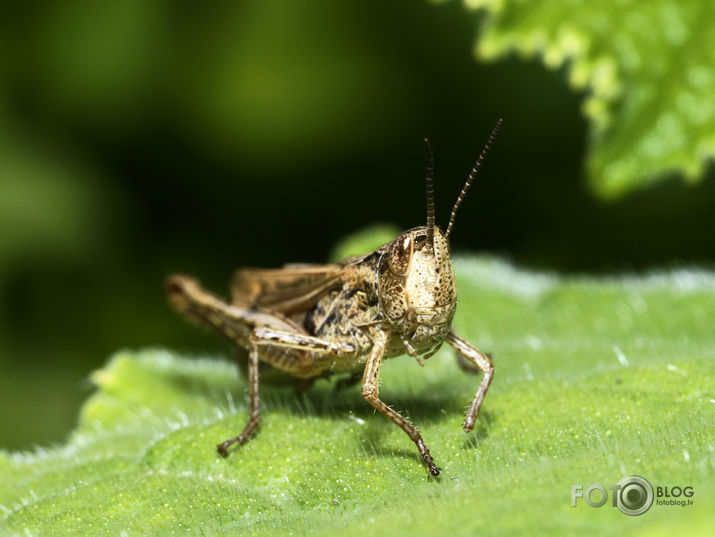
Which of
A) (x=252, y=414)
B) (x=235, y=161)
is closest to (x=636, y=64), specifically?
(x=252, y=414)

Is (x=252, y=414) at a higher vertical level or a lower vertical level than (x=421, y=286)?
lower

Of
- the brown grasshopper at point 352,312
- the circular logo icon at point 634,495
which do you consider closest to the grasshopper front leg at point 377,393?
the brown grasshopper at point 352,312

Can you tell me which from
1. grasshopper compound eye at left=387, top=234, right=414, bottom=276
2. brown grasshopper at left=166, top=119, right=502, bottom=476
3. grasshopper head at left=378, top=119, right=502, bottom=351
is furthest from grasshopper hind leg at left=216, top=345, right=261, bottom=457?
grasshopper compound eye at left=387, top=234, right=414, bottom=276

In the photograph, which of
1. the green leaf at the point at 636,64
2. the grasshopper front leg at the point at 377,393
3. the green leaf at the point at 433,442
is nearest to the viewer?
the green leaf at the point at 433,442

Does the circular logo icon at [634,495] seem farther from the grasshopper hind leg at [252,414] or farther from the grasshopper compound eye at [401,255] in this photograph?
the grasshopper hind leg at [252,414]

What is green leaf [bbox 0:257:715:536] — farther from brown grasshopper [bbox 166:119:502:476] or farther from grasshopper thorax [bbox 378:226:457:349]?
grasshopper thorax [bbox 378:226:457:349]

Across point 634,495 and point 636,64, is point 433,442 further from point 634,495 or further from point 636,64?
point 636,64
